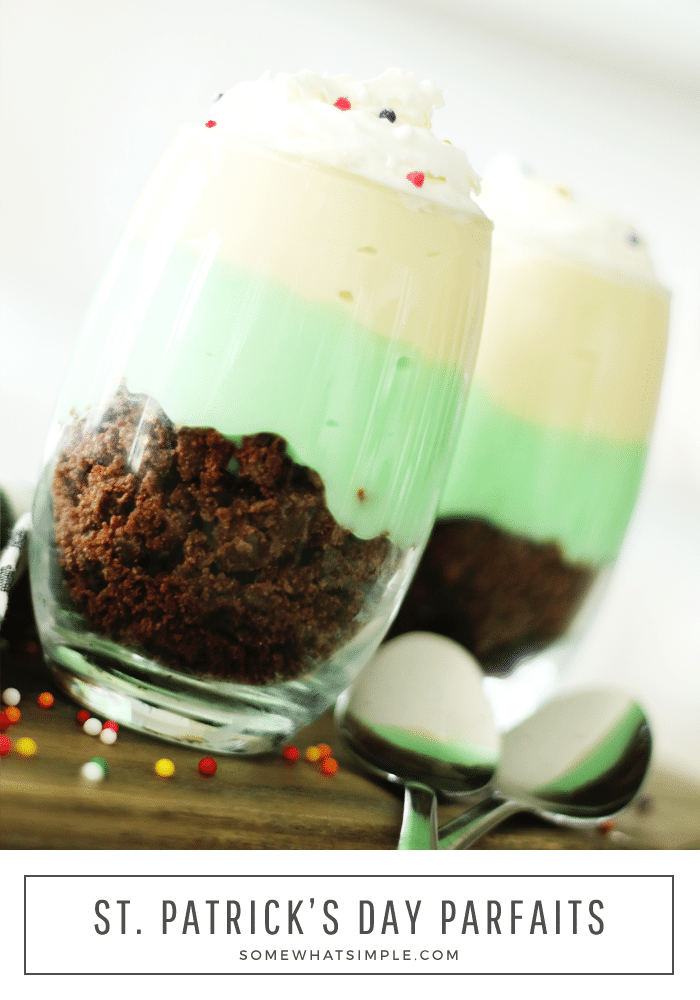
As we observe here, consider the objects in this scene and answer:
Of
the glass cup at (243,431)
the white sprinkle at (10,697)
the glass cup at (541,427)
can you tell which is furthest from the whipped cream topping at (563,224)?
the white sprinkle at (10,697)

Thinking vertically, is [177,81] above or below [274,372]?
above

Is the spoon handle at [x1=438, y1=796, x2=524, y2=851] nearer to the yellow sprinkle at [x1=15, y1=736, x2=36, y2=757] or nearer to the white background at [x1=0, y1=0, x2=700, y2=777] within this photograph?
the yellow sprinkle at [x1=15, y1=736, x2=36, y2=757]

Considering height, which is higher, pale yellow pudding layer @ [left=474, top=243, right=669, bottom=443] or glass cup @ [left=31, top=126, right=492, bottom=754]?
pale yellow pudding layer @ [left=474, top=243, right=669, bottom=443]

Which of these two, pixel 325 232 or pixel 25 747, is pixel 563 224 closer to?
pixel 325 232

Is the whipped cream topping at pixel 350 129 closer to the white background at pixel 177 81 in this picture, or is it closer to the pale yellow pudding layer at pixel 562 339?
the pale yellow pudding layer at pixel 562 339

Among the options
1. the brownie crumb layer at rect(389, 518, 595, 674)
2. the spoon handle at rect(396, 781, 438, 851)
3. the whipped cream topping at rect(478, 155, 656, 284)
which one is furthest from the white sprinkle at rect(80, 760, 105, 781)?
the whipped cream topping at rect(478, 155, 656, 284)

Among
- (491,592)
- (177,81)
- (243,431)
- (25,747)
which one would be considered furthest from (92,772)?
(177,81)
